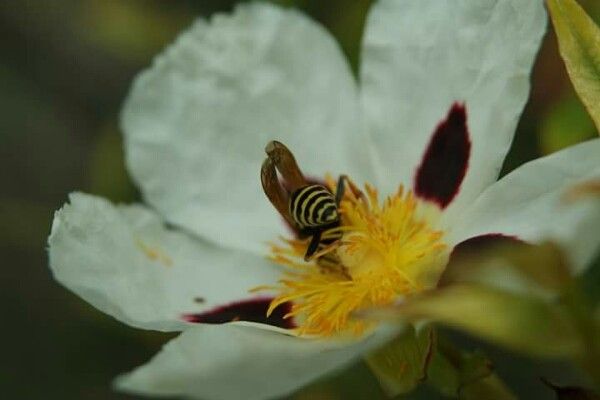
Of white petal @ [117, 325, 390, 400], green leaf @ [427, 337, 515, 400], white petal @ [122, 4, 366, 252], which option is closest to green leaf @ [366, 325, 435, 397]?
green leaf @ [427, 337, 515, 400]

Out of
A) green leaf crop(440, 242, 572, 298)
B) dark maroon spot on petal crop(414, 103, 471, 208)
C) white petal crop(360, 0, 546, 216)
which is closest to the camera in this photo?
green leaf crop(440, 242, 572, 298)

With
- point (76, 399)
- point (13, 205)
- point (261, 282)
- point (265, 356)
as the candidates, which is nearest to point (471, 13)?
point (261, 282)

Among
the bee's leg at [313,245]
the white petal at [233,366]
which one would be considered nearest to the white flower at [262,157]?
the white petal at [233,366]

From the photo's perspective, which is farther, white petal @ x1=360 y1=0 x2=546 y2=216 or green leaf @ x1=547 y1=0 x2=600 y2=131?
white petal @ x1=360 y1=0 x2=546 y2=216

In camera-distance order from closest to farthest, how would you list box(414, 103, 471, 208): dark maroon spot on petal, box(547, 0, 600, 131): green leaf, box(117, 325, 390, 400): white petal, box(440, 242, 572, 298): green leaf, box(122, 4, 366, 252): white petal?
box(440, 242, 572, 298): green leaf
box(117, 325, 390, 400): white petal
box(547, 0, 600, 131): green leaf
box(414, 103, 471, 208): dark maroon spot on petal
box(122, 4, 366, 252): white petal

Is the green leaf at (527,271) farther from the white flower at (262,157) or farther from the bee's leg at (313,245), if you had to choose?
the bee's leg at (313,245)

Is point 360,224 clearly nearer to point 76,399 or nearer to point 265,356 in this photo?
point 265,356

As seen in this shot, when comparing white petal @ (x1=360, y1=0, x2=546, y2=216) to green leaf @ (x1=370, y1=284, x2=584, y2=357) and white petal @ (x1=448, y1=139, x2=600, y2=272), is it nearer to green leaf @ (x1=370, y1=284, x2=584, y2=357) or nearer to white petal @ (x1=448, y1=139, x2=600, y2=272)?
white petal @ (x1=448, y1=139, x2=600, y2=272)
